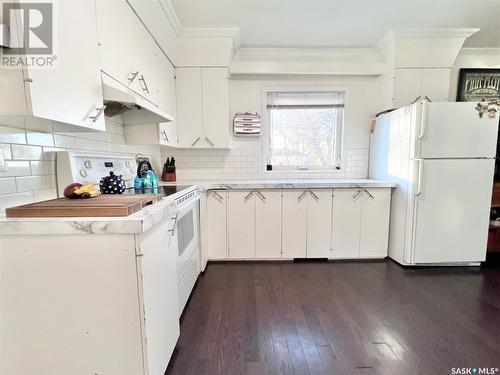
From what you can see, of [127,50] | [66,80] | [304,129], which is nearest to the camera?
[66,80]

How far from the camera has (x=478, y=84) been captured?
2.97 metres

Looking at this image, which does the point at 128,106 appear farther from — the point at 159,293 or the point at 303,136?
the point at 303,136

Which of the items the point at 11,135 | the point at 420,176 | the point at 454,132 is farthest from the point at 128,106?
the point at 454,132

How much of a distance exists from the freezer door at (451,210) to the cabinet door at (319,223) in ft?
2.73

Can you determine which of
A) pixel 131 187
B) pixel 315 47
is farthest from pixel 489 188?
pixel 131 187

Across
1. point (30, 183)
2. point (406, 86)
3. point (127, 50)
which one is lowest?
point (30, 183)

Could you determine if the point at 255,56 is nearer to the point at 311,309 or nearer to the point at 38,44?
the point at 38,44

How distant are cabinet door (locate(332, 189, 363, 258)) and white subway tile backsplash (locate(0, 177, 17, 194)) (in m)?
2.51

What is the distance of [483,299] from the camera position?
Answer: 1.90m

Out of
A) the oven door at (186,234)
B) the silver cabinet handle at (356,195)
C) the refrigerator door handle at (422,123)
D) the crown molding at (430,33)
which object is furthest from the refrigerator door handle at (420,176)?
the oven door at (186,234)

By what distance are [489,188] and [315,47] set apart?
242 cm

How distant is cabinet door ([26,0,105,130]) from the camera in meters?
0.87

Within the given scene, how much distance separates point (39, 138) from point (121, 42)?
78 cm

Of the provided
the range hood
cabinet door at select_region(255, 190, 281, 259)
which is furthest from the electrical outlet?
cabinet door at select_region(255, 190, 281, 259)
